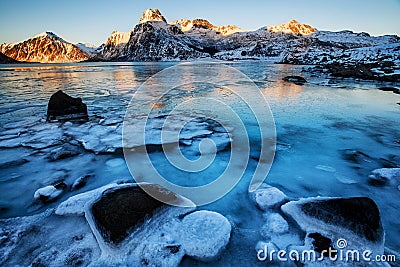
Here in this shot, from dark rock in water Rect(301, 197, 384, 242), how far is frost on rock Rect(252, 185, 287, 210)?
11.0 inches

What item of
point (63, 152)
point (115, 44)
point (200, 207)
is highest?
point (115, 44)

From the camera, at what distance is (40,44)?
163 m

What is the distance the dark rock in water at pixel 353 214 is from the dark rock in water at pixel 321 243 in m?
0.13

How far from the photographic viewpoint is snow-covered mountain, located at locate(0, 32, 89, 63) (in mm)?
157375

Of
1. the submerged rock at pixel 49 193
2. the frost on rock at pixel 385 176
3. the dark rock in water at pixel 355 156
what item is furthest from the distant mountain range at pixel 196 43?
the submerged rock at pixel 49 193

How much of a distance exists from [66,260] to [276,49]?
7342 centimetres

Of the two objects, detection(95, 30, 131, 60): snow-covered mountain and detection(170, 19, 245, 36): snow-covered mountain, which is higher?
detection(170, 19, 245, 36): snow-covered mountain

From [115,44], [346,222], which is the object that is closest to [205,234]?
[346,222]

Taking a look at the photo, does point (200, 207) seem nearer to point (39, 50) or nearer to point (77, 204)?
point (77, 204)

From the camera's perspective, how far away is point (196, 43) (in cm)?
10212

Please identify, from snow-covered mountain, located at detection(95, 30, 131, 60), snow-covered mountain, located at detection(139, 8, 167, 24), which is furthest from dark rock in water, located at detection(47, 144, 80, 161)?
snow-covered mountain, located at detection(139, 8, 167, 24)

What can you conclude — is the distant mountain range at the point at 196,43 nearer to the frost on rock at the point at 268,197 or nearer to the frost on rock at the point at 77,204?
the frost on rock at the point at 268,197

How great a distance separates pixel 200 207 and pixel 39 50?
689 feet

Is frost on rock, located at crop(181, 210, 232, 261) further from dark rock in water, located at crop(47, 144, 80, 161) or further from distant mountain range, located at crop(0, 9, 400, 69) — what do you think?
distant mountain range, located at crop(0, 9, 400, 69)
